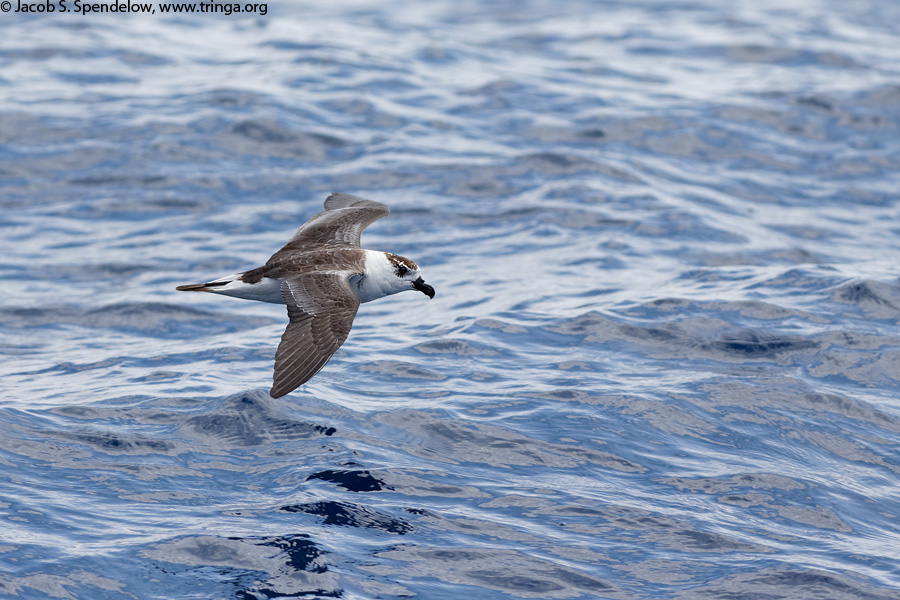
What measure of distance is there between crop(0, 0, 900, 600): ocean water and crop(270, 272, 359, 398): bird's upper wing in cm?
95

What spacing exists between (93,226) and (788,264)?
10510 mm

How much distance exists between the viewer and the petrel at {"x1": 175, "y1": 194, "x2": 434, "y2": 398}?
8.91m

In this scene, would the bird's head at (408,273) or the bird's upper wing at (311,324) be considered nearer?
the bird's upper wing at (311,324)

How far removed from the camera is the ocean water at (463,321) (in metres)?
8.12

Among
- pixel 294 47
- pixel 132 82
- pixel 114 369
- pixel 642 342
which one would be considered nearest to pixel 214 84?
pixel 132 82

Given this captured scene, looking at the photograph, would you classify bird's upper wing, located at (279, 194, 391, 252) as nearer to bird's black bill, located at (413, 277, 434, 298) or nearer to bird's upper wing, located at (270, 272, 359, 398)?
bird's black bill, located at (413, 277, 434, 298)

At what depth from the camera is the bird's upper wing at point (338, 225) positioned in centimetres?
1128

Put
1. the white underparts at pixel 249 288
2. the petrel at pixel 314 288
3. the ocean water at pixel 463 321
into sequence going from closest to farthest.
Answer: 1. the ocean water at pixel 463 321
2. the petrel at pixel 314 288
3. the white underparts at pixel 249 288

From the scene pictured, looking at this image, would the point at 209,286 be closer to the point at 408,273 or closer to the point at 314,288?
the point at 314,288

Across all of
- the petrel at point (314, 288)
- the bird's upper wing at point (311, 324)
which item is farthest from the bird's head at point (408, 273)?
the bird's upper wing at point (311, 324)

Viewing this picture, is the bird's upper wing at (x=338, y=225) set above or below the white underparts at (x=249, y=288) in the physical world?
above

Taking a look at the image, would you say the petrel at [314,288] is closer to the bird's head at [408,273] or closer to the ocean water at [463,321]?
the bird's head at [408,273]

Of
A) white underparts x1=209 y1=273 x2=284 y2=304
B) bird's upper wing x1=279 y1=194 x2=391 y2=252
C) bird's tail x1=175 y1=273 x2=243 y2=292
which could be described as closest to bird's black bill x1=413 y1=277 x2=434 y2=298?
bird's upper wing x1=279 y1=194 x2=391 y2=252

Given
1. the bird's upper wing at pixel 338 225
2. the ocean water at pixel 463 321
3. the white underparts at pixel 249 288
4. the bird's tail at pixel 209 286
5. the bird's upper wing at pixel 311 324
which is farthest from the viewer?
the bird's upper wing at pixel 338 225
